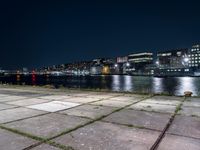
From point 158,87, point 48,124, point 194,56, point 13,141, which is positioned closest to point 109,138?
point 48,124

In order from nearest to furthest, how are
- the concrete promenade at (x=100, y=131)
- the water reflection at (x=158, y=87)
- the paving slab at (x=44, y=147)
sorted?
the paving slab at (x=44, y=147) < the concrete promenade at (x=100, y=131) < the water reflection at (x=158, y=87)

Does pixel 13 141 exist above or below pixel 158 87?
above

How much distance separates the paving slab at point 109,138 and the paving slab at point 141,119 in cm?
59

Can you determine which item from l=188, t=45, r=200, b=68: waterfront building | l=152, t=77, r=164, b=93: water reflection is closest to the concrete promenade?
l=152, t=77, r=164, b=93: water reflection

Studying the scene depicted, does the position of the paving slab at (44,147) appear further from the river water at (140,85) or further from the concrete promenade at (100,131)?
the river water at (140,85)

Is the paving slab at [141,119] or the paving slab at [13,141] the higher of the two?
the paving slab at [13,141]

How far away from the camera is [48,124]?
248 inches

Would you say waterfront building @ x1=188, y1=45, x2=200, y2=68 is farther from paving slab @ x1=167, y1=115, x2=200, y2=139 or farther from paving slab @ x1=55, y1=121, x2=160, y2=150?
paving slab @ x1=55, y1=121, x2=160, y2=150

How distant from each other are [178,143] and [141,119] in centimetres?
231

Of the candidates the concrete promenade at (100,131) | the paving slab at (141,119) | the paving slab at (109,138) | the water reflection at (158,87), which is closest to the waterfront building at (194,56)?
the water reflection at (158,87)

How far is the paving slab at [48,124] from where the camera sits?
557 cm

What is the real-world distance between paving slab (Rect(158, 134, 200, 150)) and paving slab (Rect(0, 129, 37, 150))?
321 centimetres

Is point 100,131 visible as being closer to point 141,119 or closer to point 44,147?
point 44,147

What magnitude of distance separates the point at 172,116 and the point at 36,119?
17.0ft
